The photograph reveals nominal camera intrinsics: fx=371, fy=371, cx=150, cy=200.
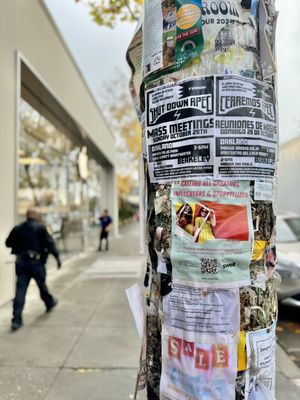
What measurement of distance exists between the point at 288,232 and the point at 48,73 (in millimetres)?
6410

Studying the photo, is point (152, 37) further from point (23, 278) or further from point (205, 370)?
point (23, 278)

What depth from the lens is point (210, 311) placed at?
5.98ft

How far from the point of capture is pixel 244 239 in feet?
A: 6.02

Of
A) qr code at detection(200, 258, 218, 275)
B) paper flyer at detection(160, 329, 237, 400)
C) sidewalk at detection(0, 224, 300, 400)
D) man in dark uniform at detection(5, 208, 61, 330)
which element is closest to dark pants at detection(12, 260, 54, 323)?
man in dark uniform at detection(5, 208, 61, 330)

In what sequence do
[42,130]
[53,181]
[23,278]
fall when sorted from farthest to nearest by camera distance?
[53,181] → [42,130] → [23,278]

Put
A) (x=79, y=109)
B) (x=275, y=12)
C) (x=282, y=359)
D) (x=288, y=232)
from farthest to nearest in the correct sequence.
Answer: (x=79, y=109), (x=288, y=232), (x=282, y=359), (x=275, y=12)

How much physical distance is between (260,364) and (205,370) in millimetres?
299

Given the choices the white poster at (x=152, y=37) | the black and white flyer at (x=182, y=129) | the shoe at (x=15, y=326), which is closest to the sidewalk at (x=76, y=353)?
the shoe at (x=15, y=326)

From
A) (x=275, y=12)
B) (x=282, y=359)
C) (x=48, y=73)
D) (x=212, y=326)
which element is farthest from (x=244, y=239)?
(x=48, y=73)

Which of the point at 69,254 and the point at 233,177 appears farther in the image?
the point at 69,254

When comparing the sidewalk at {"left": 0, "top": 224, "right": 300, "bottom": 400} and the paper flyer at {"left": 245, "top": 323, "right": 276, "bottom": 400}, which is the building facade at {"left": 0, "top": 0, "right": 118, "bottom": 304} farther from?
the paper flyer at {"left": 245, "top": 323, "right": 276, "bottom": 400}

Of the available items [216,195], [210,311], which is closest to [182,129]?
[216,195]

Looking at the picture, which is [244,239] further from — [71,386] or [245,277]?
[71,386]

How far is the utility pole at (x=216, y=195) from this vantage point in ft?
5.97
